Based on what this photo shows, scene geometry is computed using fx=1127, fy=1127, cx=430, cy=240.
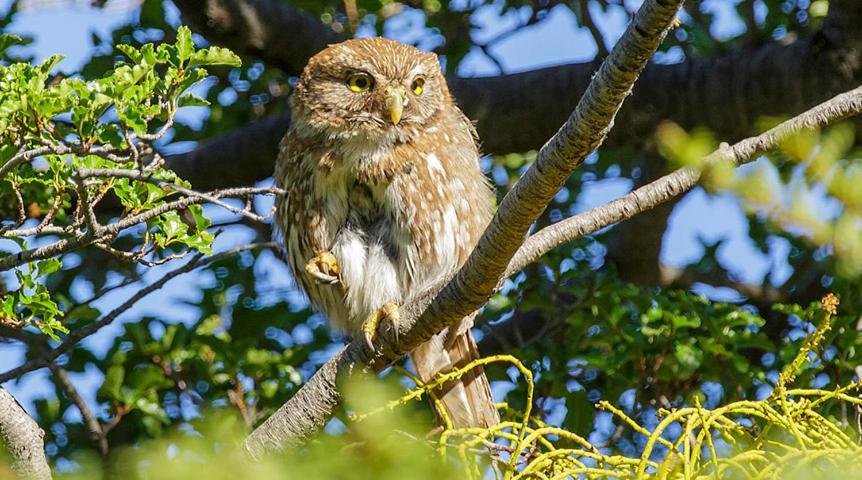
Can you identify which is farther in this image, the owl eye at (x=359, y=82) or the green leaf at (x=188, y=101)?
the owl eye at (x=359, y=82)

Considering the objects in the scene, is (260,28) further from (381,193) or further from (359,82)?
(381,193)

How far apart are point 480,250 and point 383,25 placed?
2978 mm

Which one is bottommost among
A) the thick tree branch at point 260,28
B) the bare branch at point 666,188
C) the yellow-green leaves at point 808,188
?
the thick tree branch at point 260,28

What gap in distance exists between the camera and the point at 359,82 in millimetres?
4336

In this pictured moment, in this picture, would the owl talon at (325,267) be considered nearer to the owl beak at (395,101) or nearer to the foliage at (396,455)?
the owl beak at (395,101)

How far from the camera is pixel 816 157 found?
4.66 feet

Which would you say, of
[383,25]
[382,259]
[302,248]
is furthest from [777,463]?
[383,25]

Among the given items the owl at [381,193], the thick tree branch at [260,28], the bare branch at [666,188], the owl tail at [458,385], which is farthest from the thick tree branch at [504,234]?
the thick tree branch at [260,28]

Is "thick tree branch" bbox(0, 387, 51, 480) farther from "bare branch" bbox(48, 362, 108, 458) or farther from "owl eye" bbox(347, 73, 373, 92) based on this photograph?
"owl eye" bbox(347, 73, 373, 92)

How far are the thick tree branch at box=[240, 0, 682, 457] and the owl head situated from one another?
102 centimetres

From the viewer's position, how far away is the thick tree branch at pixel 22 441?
259 cm

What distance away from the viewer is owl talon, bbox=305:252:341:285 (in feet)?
13.6

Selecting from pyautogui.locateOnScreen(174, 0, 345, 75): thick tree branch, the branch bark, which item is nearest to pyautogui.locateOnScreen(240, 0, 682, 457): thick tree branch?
the branch bark

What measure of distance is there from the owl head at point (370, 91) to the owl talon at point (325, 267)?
1.54 feet
